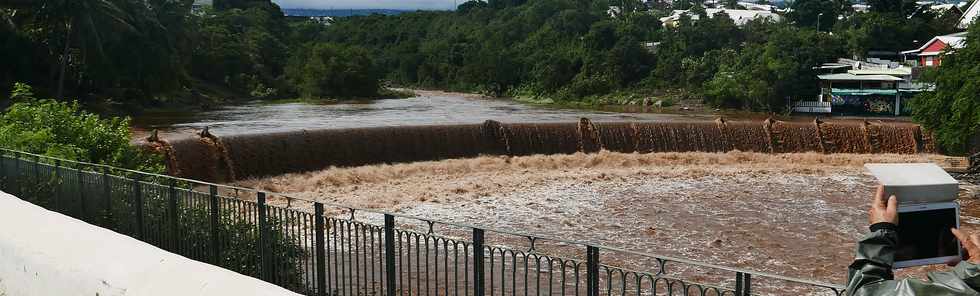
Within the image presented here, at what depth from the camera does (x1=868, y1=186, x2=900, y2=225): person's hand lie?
269 centimetres

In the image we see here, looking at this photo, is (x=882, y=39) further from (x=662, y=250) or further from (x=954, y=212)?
(x=954, y=212)

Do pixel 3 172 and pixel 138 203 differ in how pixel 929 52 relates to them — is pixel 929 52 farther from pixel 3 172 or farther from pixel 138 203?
pixel 138 203

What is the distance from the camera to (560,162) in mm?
24328

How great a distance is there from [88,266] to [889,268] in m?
3.89

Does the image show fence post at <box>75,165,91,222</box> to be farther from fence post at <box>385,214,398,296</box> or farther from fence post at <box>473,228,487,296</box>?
→ fence post at <box>473,228,487,296</box>

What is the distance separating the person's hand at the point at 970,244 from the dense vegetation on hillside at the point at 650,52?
41.9m

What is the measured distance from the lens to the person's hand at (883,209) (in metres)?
2.69

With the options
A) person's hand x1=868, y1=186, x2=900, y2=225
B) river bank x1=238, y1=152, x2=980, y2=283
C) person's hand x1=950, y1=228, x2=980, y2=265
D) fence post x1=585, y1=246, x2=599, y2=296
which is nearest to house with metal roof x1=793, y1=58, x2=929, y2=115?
river bank x1=238, y1=152, x2=980, y2=283

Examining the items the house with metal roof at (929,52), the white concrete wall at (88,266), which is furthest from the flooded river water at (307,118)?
the house with metal roof at (929,52)

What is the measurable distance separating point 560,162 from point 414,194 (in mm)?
6271

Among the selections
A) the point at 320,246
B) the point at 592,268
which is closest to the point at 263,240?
the point at 320,246

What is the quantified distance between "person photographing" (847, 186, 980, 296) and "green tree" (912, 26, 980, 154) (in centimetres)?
2098

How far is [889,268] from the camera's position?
263 cm

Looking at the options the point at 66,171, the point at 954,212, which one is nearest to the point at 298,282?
the point at 66,171
